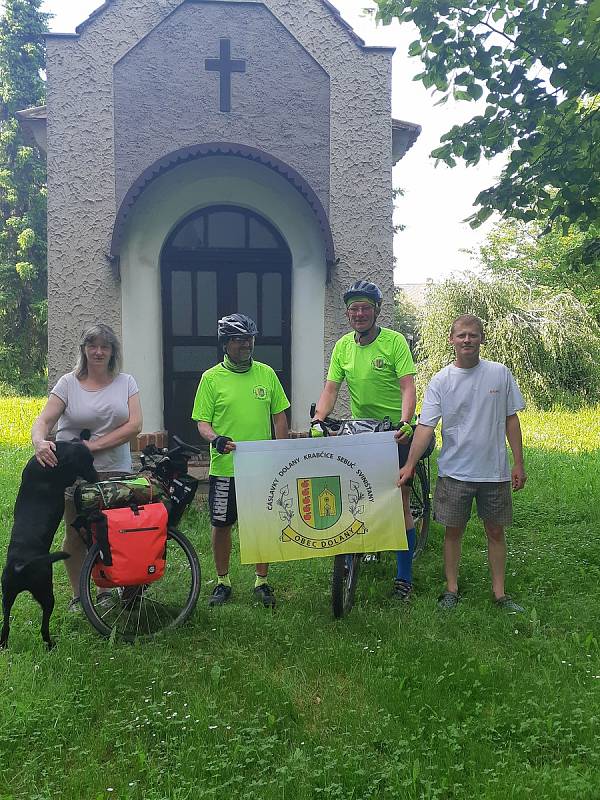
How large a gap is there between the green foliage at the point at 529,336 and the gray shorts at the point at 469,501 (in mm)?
12817

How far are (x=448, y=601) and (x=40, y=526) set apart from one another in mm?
2586

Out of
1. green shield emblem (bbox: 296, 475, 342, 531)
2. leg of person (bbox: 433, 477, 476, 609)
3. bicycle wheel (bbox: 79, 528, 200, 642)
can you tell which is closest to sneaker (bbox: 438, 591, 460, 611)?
leg of person (bbox: 433, 477, 476, 609)

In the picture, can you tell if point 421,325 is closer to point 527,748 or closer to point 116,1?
point 116,1

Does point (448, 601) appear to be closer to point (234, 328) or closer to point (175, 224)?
point (234, 328)

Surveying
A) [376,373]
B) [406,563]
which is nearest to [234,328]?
[376,373]

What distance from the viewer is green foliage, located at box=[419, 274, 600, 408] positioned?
16625mm

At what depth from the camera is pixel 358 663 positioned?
143 inches

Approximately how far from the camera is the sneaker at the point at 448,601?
4.39m

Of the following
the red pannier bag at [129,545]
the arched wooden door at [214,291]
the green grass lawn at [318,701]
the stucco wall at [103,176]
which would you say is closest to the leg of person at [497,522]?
the green grass lawn at [318,701]

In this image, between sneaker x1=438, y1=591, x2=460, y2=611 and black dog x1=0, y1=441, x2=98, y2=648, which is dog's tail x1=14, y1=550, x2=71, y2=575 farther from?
sneaker x1=438, y1=591, x2=460, y2=611

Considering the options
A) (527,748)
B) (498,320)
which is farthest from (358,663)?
(498,320)

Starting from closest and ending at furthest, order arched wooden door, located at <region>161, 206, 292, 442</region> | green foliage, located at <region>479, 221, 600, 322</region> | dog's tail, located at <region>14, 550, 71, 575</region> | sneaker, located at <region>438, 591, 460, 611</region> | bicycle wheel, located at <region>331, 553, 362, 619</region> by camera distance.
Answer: dog's tail, located at <region>14, 550, 71, 575</region> → bicycle wheel, located at <region>331, 553, 362, 619</region> → sneaker, located at <region>438, 591, 460, 611</region> → arched wooden door, located at <region>161, 206, 292, 442</region> → green foliage, located at <region>479, 221, 600, 322</region>

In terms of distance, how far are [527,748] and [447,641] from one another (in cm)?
102

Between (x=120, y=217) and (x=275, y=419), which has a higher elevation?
(x=120, y=217)
